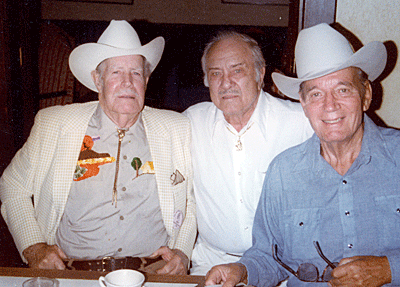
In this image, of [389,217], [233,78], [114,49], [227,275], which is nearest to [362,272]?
[389,217]

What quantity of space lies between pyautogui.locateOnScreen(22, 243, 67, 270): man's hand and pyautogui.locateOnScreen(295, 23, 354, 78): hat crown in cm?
154

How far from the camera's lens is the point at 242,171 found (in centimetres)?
217

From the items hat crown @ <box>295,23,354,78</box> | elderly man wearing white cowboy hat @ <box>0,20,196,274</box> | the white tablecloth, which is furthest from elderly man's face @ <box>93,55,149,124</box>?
the white tablecloth

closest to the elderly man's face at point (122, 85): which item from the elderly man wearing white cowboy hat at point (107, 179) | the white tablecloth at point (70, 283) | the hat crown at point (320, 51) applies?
the elderly man wearing white cowboy hat at point (107, 179)

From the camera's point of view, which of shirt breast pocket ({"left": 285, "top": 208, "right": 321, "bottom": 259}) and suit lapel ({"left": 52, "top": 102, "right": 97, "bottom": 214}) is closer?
shirt breast pocket ({"left": 285, "top": 208, "right": 321, "bottom": 259})

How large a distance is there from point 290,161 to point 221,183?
1.73 ft

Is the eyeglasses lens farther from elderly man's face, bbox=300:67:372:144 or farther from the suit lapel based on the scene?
the suit lapel

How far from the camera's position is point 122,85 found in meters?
2.12

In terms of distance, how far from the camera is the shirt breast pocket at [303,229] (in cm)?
169

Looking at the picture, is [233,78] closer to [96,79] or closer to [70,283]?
[96,79]

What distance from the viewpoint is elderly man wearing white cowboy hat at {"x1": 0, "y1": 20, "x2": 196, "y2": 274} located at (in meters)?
2.03

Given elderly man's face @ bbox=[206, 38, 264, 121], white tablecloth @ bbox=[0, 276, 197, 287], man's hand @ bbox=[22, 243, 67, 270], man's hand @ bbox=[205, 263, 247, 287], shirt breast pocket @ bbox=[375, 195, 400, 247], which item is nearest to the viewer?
white tablecloth @ bbox=[0, 276, 197, 287]

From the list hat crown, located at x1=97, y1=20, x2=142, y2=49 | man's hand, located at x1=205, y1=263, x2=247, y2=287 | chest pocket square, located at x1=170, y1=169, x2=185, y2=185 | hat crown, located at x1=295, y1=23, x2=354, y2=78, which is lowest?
man's hand, located at x1=205, y1=263, x2=247, y2=287

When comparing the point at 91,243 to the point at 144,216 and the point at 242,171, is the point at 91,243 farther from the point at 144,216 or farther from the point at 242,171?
the point at 242,171
